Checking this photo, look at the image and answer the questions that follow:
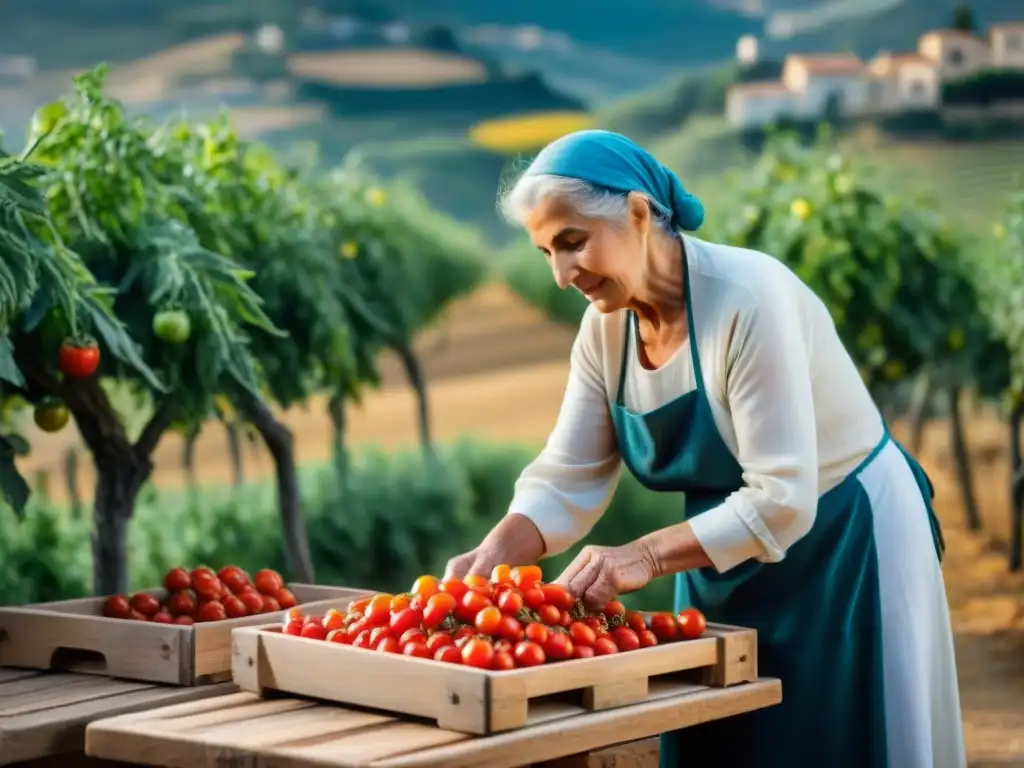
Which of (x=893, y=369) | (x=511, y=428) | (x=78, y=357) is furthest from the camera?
(x=511, y=428)

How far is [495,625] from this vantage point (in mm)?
2031

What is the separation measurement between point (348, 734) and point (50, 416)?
141 cm

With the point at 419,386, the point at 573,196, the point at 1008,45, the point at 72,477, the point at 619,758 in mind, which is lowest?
the point at 619,758

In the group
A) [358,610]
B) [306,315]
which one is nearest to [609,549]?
[358,610]

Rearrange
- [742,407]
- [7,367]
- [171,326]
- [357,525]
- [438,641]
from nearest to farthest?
[438,641] < [742,407] < [7,367] < [171,326] < [357,525]

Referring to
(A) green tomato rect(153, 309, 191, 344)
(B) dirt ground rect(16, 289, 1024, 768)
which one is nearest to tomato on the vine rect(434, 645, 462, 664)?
(A) green tomato rect(153, 309, 191, 344)

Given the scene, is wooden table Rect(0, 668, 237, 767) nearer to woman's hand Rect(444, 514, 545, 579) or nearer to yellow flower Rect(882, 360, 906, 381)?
woman's hand Rect(444, 514, 545, 579)

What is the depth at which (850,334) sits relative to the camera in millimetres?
6184

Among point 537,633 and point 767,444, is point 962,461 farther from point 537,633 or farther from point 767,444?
point 537,633

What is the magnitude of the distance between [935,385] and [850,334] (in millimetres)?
1546

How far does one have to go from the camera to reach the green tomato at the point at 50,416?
122 inches

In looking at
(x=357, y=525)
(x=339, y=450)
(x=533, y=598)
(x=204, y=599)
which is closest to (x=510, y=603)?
(x=533, y=598)

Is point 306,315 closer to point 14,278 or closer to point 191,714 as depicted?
point 14,278

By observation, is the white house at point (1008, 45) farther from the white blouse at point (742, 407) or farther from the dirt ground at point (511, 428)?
the white blouse at point (742, 407)
